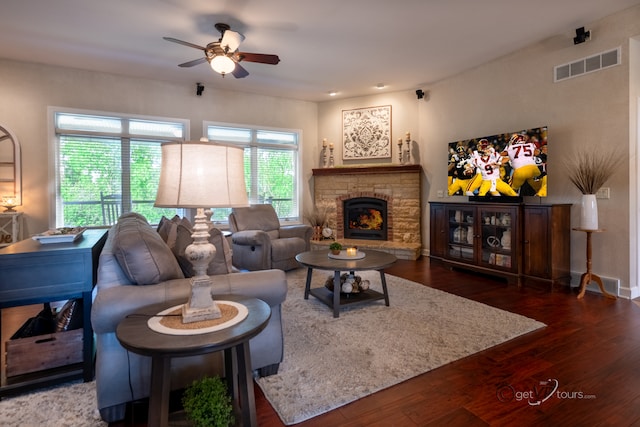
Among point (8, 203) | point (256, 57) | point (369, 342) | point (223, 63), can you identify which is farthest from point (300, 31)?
point (8, 203)

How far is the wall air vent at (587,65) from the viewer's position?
3564 millimetres

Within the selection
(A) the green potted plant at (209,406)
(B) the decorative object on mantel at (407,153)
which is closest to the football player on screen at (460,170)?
(B) the decorative object on mantel at (407,153)

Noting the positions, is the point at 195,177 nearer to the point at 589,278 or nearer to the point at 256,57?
the point at 256,57

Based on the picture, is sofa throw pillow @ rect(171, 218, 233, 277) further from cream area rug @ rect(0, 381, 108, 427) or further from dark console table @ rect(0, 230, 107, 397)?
cream area rug @ rect(0, 381, 108, 427)

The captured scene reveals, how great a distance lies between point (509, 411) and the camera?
→ 1.74m

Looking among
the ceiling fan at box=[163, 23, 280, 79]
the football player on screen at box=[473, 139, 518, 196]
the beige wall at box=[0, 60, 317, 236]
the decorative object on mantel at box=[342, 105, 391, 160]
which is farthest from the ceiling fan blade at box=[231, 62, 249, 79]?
the football player on screen at box=[473, 139, 518, 196]

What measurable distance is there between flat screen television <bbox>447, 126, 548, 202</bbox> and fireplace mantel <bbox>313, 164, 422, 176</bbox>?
2.87 feet

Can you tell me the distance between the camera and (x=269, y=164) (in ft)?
20.8

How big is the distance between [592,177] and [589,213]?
39 cm

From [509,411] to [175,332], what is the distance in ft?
5.52

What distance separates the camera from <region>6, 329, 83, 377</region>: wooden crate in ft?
6.22

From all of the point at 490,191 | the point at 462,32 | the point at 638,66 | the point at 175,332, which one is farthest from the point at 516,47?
the point at 175,332

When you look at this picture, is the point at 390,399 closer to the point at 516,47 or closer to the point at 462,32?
the point at 462,32

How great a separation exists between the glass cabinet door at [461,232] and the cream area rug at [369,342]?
1.31 m
